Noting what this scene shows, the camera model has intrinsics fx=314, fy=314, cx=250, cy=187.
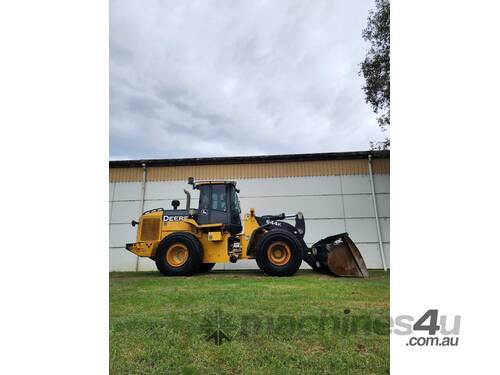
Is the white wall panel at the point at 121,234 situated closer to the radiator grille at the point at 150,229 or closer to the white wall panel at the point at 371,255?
the radiator grille at the point at 150,229

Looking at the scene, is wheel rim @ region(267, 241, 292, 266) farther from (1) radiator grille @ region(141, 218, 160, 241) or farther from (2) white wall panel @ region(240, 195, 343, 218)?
(2) white wall panel @ region(240, 195, 343, 218)

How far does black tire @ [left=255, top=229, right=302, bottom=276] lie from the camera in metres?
6.21

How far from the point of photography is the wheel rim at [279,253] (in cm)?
632

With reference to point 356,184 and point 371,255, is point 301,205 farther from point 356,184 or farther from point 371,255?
point 371,255

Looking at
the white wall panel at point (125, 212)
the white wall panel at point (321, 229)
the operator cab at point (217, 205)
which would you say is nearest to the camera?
the operator cab at point (217, 205)

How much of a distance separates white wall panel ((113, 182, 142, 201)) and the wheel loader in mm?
2540

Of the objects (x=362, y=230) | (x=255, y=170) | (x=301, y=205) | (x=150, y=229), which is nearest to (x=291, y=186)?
(x=301, y=205)

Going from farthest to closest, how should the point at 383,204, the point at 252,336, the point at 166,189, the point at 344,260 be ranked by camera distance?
the point at 166,189 < the point at 383,204 < the point at 344,260 < the point at 252,336

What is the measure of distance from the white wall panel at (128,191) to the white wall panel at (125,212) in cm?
16

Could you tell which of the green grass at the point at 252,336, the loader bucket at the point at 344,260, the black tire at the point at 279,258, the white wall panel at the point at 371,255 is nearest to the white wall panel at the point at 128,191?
the black tire at the point at 279,258

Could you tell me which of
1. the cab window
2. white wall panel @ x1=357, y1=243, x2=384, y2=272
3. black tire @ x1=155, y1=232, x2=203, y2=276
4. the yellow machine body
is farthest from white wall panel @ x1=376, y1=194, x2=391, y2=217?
black tire @ x1=155, y1=232, x2=203, y2=276

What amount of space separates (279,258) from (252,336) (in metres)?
4.22

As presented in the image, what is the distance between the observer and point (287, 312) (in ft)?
9.66

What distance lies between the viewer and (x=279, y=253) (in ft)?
21.1
